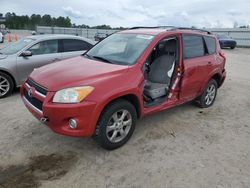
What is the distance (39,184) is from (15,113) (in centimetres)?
263

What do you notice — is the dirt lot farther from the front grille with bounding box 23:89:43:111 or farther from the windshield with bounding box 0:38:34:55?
the windshield with bounding box 0:38:34:55

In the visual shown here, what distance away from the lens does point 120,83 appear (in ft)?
11.8

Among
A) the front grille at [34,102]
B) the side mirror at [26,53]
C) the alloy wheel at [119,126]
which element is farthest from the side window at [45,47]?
the alloy wheel at [119,126]

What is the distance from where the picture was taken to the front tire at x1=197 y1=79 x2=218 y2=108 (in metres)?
5.73

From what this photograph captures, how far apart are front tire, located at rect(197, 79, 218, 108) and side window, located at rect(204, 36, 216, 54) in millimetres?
681

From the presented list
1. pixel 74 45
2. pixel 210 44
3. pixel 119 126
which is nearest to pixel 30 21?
pixel 74 45

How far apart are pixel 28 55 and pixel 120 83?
377cm

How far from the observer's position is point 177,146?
4.03 metres

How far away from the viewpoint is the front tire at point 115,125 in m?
3.53

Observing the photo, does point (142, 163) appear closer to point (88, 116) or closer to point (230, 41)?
point (88, 116)

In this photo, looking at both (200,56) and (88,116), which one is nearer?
(88,116)

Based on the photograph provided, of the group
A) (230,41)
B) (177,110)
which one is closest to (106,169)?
(177,110)

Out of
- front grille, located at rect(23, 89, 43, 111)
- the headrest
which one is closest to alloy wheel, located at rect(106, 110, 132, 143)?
front grille, located at rect(23, 89, 43, 111)

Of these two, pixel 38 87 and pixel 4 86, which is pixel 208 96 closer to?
pixel 38 87
